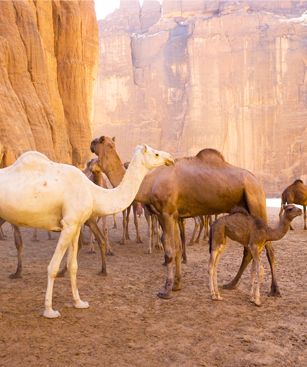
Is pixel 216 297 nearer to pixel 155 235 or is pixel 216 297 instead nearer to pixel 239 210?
pixel 239 210

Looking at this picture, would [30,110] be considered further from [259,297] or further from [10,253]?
[259,297]

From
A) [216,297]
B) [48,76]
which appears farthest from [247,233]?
[48,76]

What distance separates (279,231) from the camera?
5.20 meters

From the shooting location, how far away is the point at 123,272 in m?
6.89

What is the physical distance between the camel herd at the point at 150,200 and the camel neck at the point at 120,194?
0.04 feet

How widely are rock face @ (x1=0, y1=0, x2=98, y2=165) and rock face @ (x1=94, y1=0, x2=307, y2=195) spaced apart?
24.5m

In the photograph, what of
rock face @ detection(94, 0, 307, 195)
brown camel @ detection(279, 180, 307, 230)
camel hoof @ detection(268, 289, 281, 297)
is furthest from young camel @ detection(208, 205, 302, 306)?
rock face @ detection(94, 0, 307, 195)

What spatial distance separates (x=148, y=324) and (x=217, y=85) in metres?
45.1

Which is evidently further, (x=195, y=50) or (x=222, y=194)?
(x=195, y=50)

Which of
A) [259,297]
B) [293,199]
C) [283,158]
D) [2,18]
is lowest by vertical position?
[283,158]

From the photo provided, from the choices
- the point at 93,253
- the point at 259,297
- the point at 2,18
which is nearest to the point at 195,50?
the point at 2,18

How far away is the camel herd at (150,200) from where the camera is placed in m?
4.43

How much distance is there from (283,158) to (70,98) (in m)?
28.0

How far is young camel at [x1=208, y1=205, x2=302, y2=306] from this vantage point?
5.17m
